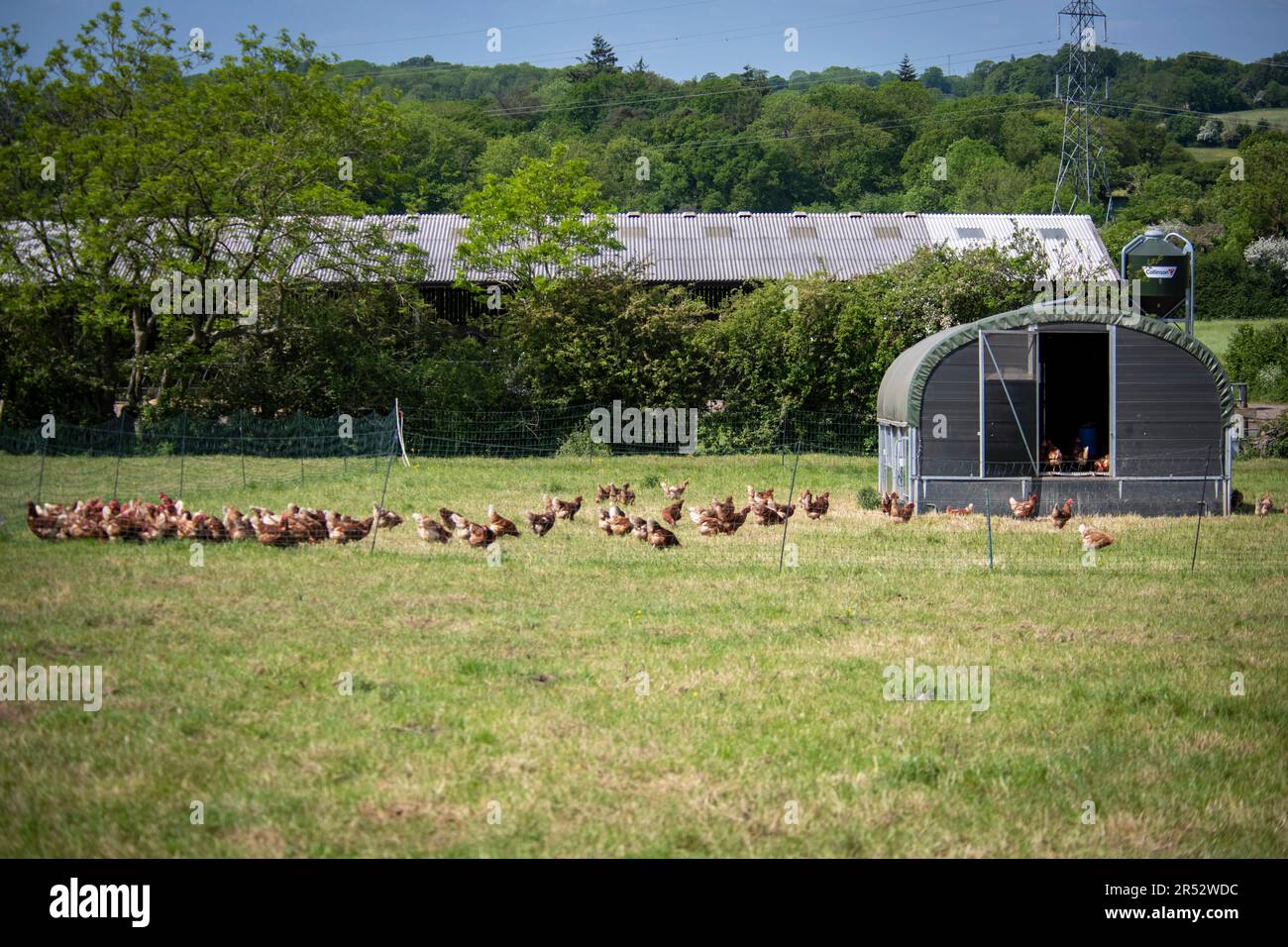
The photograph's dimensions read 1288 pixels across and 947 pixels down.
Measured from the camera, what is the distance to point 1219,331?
156 feet

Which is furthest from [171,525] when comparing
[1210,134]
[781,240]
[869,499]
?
[1210,134]

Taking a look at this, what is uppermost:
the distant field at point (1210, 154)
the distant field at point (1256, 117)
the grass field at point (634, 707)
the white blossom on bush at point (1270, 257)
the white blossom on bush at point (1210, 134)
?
the distant field at point (1256, 117)

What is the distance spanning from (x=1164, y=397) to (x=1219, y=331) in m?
33.8

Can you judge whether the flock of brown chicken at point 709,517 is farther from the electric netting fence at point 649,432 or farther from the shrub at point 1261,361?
the shrub at point 1261,361

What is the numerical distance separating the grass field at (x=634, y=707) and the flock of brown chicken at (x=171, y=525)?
31 cm

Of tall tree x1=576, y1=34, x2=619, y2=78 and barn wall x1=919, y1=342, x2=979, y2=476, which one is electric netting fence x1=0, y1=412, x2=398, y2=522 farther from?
tall tree x1=576, y1=34, x2=619, y2=78

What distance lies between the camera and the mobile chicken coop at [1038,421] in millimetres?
17719

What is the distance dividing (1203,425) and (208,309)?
2175 centimetres

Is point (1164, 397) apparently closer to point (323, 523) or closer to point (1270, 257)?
point (323, 523)

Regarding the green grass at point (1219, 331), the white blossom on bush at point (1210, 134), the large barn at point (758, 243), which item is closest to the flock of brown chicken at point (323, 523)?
the large barn at point (758, 243)

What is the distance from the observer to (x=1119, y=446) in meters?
18.1

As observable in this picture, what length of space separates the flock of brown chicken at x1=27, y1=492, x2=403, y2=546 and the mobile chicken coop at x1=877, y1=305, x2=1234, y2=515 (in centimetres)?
921

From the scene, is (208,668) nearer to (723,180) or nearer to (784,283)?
(784,283)

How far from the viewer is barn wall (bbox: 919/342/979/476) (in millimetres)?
17906
